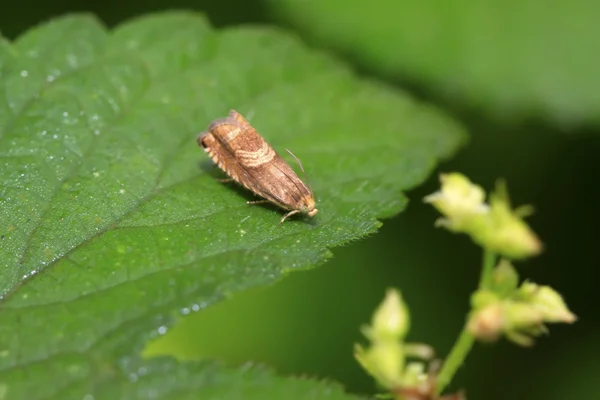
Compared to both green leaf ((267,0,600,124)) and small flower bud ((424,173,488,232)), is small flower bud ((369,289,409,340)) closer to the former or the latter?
small flower bud ((424,173,488,232))

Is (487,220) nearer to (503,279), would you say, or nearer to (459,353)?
(503,279)

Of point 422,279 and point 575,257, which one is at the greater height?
point 575,257

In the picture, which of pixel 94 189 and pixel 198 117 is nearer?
pixel 94 189

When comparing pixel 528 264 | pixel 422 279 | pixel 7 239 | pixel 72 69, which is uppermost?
pixel 72 69

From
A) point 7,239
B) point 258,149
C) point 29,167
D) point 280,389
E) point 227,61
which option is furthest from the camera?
point 227,61

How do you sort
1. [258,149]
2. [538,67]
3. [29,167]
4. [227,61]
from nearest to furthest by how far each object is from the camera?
1. [29,167]
2. [258,149]
3. [227,61]
4. [538,67]

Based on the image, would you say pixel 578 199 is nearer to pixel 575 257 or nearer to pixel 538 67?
pixel 575 257

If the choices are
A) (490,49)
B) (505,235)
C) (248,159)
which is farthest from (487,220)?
(490,49)

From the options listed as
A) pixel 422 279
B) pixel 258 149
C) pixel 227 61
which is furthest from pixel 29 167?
pixel 422 279
